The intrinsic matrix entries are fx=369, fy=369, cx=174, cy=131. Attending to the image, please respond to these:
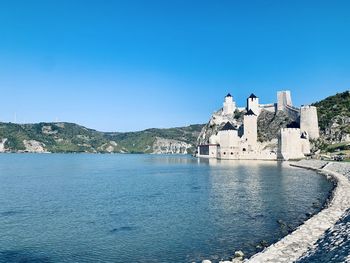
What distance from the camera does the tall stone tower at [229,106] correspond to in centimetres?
10869

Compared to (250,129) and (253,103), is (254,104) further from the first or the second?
(250,129)

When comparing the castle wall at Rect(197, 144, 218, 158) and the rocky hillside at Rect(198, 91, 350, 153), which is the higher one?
the rocky hillside at Rect(198, 91, 350, 153)

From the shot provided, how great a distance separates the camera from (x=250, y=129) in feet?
284

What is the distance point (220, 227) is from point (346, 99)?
8024 cm

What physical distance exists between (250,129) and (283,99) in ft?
45.6

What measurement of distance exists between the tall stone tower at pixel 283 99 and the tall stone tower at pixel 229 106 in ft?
56.8

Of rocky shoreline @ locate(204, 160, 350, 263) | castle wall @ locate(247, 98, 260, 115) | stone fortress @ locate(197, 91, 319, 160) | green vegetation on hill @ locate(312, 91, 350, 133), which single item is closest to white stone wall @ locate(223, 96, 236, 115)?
stone fortress @ locate(197, 91, 319, 160)

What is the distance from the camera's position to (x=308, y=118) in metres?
77.0

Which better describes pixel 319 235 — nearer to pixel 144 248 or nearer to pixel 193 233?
pixel 193 233

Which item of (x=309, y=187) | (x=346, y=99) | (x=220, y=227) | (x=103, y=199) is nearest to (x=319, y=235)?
(x=220, y=227)

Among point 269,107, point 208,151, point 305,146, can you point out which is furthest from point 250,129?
point 208,151

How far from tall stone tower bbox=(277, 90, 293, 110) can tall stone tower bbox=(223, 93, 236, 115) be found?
56.8 feet

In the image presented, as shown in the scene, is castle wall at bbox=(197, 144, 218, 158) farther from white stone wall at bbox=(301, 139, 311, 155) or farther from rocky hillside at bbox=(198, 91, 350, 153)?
white stone wall at bbox=(301, 139, 311, 155)

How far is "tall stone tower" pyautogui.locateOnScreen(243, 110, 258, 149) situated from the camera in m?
86.2
